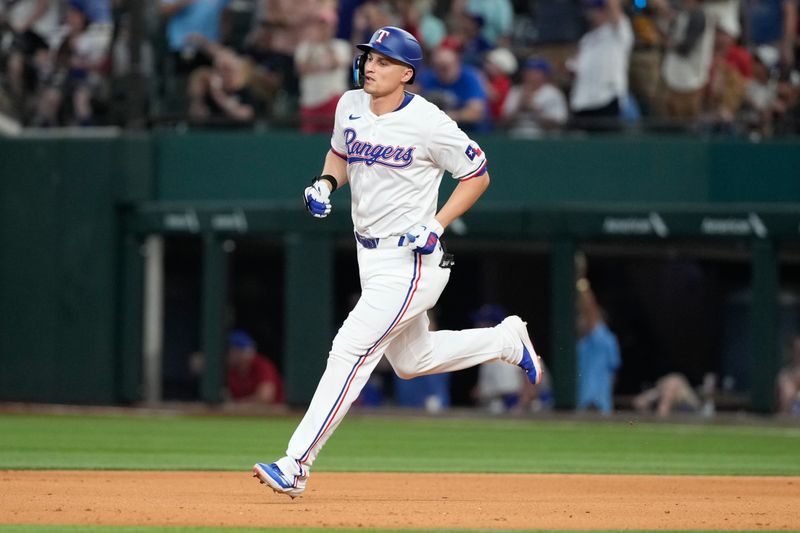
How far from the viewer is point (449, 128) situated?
6973mm

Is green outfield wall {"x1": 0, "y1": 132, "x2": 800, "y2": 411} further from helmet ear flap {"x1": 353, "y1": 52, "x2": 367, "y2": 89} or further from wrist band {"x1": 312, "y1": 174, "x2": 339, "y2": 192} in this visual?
helmet ear flap {"x1": 353, "y1": 52, "x2": 367, "y2": 89}

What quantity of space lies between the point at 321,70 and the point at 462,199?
9.08 m

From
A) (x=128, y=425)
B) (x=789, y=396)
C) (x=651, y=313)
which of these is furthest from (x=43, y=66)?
(x=789, y=396)

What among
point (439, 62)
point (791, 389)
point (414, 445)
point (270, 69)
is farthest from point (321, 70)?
point (791, 389)

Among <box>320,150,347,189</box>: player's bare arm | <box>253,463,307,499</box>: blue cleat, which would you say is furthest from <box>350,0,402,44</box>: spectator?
<box>253,463,307,499</box>: blue cleat

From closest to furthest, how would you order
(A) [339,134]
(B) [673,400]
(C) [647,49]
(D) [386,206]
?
1. (D) [386,206]
2. (A) [339,134]
3. (C) [647,49]
4. (B) [673,400]

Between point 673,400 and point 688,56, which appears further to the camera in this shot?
point 673,400

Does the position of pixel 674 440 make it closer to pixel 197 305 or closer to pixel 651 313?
pixel 651 313

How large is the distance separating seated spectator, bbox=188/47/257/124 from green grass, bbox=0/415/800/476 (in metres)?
3.33

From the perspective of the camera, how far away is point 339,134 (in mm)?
7082

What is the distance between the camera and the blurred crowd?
15320mm

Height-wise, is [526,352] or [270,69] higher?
[270,69]

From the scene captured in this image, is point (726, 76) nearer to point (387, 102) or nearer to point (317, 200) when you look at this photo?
point (387, 102)

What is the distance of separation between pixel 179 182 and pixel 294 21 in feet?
6.93
